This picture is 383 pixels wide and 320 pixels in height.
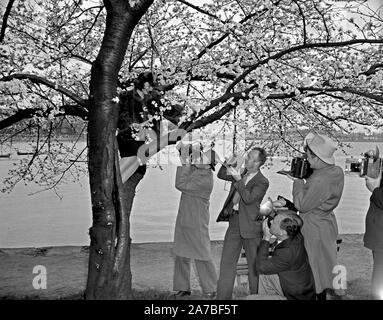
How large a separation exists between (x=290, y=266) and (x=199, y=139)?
205cm

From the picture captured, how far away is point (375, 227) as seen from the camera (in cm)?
355

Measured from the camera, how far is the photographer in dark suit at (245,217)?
3637mm

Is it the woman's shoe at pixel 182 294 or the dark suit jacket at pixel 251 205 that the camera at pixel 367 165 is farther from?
the woman's shoe at pixel 182 294

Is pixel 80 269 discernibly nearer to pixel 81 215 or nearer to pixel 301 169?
pixel 301 169

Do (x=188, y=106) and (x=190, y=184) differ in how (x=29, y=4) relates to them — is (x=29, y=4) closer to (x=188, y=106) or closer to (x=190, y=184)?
(x=188, y=106)

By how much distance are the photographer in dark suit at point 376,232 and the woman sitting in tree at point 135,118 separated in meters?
1.71

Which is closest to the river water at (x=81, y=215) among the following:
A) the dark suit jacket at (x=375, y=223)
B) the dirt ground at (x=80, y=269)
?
the dirt ground at (x=80, y=269)

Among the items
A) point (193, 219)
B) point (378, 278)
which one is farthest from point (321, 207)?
point (193, 219)

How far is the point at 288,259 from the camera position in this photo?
115 inches

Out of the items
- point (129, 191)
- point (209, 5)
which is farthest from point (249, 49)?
point (129, 191)

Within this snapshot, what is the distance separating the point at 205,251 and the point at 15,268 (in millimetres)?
2527

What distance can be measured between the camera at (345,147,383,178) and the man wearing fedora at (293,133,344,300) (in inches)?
8.1
